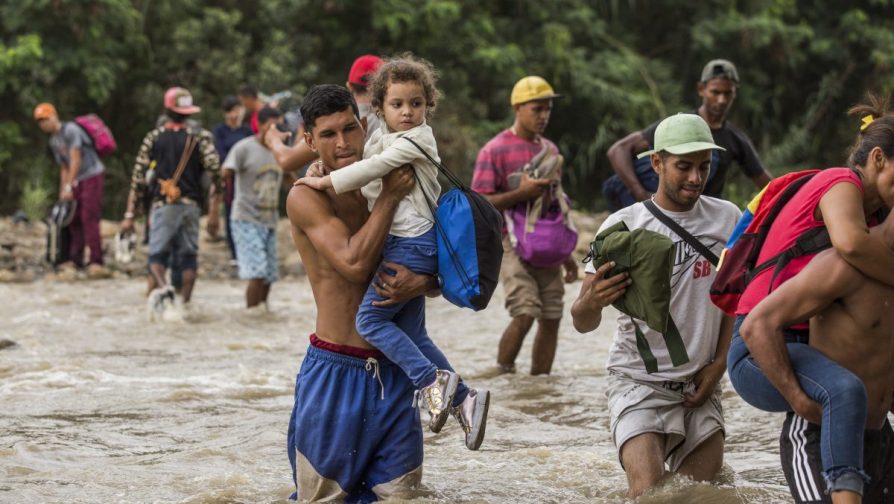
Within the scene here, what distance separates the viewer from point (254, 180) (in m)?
11.5

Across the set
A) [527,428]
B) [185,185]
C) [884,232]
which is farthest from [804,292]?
[185,185]

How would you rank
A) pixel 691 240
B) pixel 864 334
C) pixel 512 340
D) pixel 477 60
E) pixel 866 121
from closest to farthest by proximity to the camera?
1. pixel 864 334
2. pixel 866 121
3. pixel 691 240
4. pixel 512 340
5. pixel 477 60

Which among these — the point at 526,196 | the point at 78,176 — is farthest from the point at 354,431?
the point at 78,176

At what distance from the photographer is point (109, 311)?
12664 mm

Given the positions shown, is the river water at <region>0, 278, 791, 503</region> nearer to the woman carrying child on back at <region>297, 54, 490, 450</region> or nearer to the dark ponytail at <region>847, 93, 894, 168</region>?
the woman carrying child on back at <region>297, 54, 490, 450</region>

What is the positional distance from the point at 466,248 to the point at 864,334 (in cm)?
140

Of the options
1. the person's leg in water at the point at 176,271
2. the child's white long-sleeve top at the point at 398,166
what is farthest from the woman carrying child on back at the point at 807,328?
the person's leg in water at the point at 176,271

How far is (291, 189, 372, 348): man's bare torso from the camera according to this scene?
458 centimetres

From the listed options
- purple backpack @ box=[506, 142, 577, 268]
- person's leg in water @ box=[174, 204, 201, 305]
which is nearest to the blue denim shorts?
person's leg in water @ box=[174, 204, 201, 305]

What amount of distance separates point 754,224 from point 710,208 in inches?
38.4

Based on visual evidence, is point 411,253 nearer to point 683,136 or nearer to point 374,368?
point 374,368

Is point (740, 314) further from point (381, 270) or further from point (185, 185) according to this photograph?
point (185, 185)

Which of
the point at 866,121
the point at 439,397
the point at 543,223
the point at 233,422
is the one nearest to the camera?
the point at 866,121

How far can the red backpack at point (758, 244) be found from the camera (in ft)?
12.7
